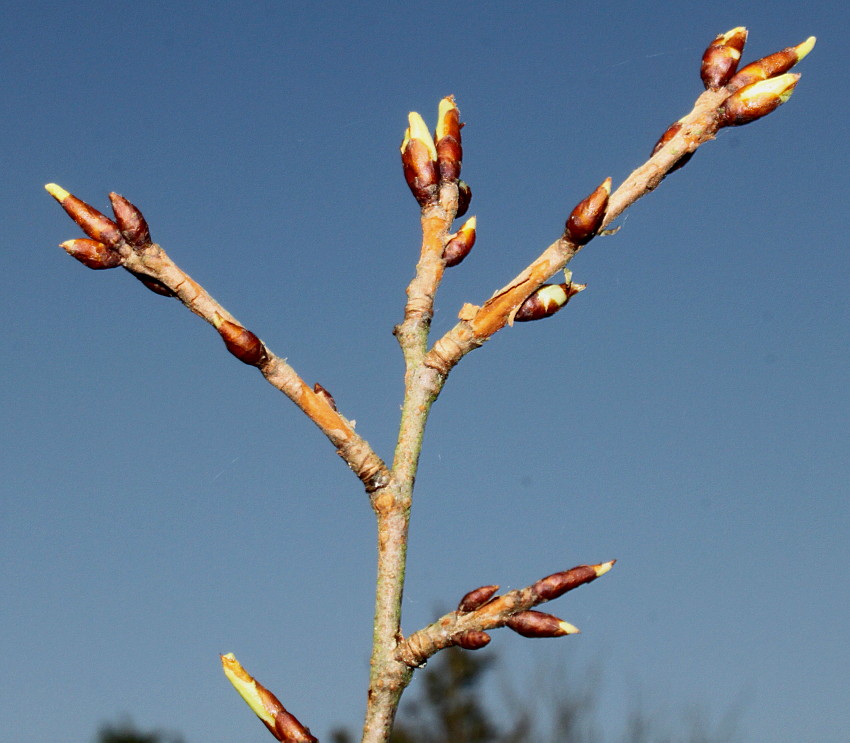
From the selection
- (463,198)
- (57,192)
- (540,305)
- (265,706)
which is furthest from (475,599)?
(57,192)

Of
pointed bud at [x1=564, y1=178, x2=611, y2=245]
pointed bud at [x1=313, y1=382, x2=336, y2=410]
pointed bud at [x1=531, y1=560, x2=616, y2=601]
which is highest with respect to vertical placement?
pointed bud at [x1=564, y1=178, x2=611, y2=245]

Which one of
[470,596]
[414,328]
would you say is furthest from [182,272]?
[470,596]

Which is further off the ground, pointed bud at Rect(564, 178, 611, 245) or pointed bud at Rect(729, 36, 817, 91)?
pointed bud at Rect(729, 36, 817, 91)

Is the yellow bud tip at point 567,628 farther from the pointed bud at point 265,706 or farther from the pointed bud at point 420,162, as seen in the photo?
the pointed bud at point 420,162

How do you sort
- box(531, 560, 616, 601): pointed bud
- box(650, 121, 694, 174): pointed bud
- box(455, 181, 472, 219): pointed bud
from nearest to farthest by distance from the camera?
1. box(531, 560, 616, 601): pointed bud
2. box(650, 121, 694, 174): pointed bud
3. box(455, 181, 472, 219): pointed bud

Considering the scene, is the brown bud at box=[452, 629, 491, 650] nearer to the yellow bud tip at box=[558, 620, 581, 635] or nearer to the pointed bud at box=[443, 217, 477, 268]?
the yellow bud tip at box=[558, 620, 581, 635]

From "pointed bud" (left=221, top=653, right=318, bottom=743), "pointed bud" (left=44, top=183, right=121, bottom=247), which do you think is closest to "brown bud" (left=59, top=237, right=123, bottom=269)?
"pointed bud" (left=44, top=183, right=121, bottom=247)

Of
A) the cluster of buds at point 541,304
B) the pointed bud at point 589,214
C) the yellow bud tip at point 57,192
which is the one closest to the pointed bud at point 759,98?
the pointed bud at point 589,214
